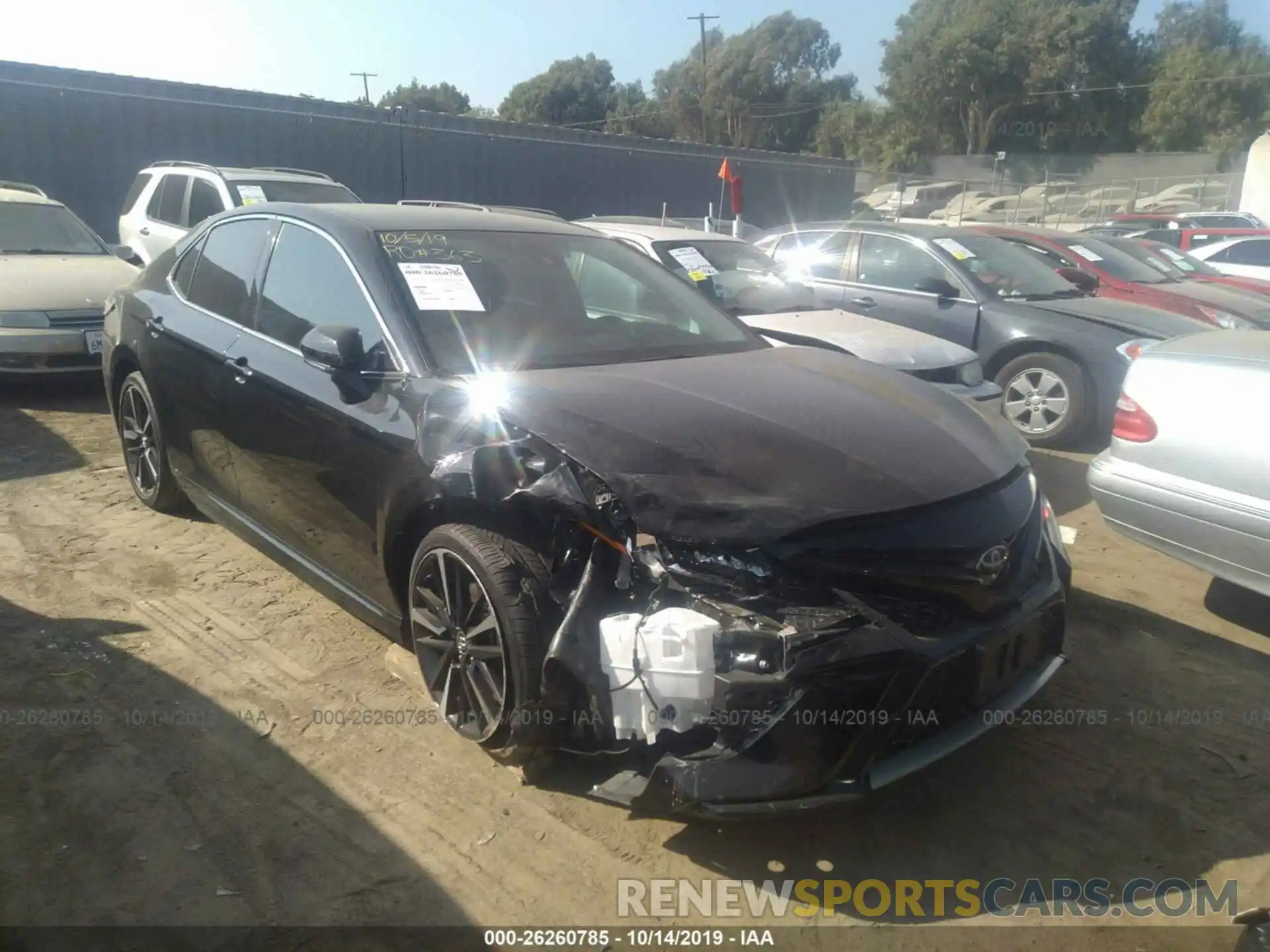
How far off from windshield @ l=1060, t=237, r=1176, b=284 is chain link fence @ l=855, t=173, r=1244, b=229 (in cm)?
2209

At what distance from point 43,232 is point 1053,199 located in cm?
3517

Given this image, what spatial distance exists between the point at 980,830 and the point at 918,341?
400cm

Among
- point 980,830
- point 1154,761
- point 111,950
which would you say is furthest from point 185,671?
point 1154,761

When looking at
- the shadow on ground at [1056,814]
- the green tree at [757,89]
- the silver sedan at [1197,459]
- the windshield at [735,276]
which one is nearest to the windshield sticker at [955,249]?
the windshield at [735,276]

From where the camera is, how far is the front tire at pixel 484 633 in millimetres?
2693

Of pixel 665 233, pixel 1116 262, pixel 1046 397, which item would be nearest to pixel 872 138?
pixel 1116 262

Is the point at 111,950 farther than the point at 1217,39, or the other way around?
the point at 1217,39

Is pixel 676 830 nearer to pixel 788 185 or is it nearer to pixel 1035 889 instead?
pixel 1035 889

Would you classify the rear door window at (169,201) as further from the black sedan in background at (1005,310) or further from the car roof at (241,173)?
the black sedan in background at (1005,310)

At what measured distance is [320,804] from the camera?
2838 mm

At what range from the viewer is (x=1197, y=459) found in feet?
12.6

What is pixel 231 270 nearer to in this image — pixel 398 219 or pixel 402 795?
pixel 398 219

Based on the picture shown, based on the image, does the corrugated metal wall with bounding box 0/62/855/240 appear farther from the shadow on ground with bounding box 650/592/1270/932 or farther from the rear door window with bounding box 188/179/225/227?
the shadow on ground with bounding box 650/592/1270/932

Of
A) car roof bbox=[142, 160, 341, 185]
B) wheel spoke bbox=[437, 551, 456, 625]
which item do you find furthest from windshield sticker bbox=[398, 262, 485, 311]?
car roof bbox=[142, 160, 341, 185]
